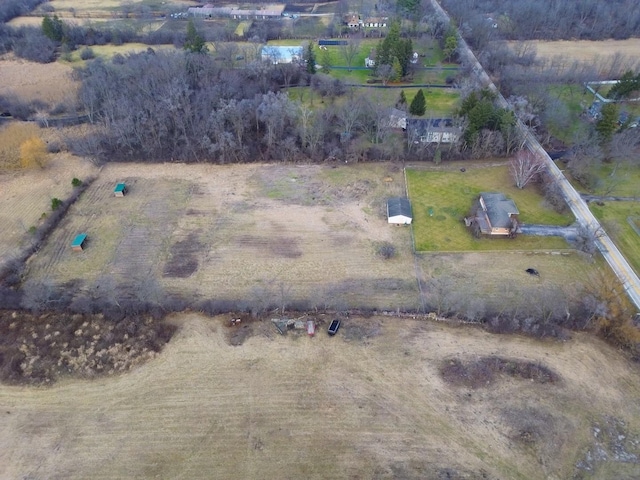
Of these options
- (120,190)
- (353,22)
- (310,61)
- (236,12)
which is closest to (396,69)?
(310,61)

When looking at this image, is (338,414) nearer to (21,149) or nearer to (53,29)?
(21,149)

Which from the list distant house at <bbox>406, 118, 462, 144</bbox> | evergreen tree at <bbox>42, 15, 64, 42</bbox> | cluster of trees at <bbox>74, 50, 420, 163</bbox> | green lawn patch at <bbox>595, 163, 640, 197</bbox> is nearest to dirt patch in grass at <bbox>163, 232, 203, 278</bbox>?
cluster of trees at <bbox>74, 50, 420, 163</bbox>

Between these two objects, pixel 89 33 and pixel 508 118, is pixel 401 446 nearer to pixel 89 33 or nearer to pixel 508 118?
pixel 508 118

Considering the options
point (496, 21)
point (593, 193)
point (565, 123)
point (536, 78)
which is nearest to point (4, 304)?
point (593, 193)

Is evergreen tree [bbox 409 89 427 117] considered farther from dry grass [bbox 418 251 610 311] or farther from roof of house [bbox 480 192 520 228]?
dry grass [bbox 418 251 610 311]

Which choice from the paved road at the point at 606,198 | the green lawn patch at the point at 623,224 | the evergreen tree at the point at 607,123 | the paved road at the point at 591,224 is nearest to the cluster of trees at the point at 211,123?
the paved road at the point at 591,224

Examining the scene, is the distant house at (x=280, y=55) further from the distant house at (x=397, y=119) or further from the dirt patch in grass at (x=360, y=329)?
the dirt patch in grass at (x=360, y=329)
